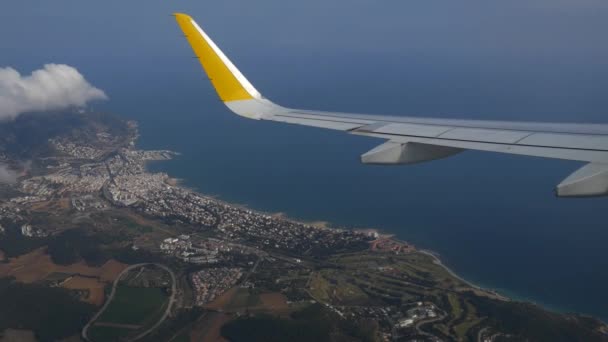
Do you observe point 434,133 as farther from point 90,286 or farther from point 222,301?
point 90,286

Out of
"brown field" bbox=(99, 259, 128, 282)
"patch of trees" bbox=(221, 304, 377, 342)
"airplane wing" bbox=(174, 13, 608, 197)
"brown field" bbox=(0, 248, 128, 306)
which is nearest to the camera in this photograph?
"airplane wing" bbox=(174, 13, 608, 197)

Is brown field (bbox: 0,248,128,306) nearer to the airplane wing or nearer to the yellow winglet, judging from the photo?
the yellow winglet

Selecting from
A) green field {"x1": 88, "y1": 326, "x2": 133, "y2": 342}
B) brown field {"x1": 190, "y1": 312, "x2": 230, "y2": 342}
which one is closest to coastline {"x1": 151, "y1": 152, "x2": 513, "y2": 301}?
brown field {"x1": 190, "y1": 312, "x2": 230, "y2": 342}

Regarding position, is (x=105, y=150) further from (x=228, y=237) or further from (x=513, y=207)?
(x=513, y=207)

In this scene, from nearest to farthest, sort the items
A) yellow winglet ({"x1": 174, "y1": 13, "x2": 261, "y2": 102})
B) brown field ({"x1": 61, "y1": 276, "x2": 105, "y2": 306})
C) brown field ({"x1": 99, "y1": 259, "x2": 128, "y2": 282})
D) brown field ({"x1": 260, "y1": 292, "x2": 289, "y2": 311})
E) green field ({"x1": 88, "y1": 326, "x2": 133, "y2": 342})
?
Result: yellow winglet ({"x1": 174, "y1": 13, "x2": 261, "y2": 102}), green field ({"x1": 88, "y1": 326, "x2": 133, "y2": 342}), brown field ({"x1": 260, "y1": 292, "x2": 289, "y2": 311}), brown field ({"x1": 61, "y1": 276, "x2": 105, "y2": 306}), brown field ({"x1": 99, "y1": 259, "x2": 128, "y2": 282})

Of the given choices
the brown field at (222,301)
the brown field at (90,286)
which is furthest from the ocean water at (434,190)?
the brown field at (90,286)

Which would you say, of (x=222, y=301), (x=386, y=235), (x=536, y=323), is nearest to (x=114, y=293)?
(x=222, y=301)

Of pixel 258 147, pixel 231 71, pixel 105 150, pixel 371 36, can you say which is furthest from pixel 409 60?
pixel 231 71
